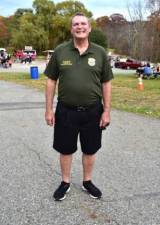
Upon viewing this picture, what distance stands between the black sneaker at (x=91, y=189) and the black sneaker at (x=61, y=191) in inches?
7.7

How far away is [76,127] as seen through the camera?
4.90 metres

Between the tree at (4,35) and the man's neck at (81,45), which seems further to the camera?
the tree at (4,35)

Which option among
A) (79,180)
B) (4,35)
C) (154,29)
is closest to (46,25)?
(4,35)

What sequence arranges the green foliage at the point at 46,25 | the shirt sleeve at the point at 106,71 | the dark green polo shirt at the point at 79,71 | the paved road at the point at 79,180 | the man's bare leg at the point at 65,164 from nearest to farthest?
the paved road at the point at 79,180, the dark green polo shirt at the point at 79,71, the shirt sleeve at the point at 106,71, the man's bare leg at the point at 65,164, the green foliage at the point at 46,25

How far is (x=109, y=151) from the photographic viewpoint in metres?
7.44

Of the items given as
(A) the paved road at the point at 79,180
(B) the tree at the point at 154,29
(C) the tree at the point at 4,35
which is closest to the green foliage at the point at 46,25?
(C) the tree at the point at 4,35

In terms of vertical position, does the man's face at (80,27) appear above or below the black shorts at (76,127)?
above

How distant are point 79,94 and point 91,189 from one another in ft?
3.58

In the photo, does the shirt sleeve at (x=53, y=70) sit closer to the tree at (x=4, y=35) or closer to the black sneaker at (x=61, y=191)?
the black sneaker at (x=61, y=191)

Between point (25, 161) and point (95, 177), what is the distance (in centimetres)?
131

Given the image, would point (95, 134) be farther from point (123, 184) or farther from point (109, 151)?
point (109, 151)

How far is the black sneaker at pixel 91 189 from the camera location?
5.07 meters

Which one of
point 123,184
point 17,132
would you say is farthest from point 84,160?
point 17,132

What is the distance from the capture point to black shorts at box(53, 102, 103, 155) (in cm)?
485
